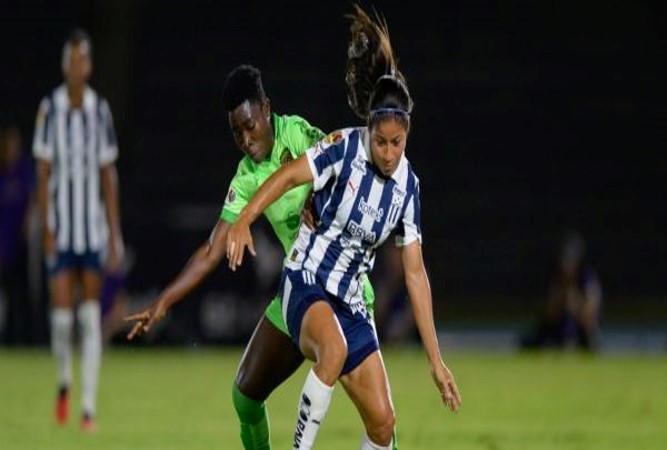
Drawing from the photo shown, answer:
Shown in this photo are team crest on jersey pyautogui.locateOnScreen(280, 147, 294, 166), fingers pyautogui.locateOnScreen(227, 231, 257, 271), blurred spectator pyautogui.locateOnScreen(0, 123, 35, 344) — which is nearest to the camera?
fingers pyautogui.locateOnScreen(227, 231, 257, 271)

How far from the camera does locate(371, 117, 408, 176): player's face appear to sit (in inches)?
294

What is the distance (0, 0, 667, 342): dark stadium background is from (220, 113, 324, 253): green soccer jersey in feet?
45.7

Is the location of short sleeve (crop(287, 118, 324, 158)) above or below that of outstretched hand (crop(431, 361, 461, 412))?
above

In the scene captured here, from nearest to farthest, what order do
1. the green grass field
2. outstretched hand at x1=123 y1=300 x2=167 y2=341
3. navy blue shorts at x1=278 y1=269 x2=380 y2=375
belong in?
outstretched hand at x1=123 y1=300 x2=167 y2=341
navy blue shorts at x1=278 y1=269 x2=380 y2=375
the green grass field

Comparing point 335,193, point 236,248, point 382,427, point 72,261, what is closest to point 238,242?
point 236,248

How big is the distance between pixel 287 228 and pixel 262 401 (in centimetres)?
82

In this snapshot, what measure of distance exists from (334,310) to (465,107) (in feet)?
55.3

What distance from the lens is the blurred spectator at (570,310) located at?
19.5 m

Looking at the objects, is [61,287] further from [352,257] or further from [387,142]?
[387,142]

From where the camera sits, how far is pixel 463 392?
1430cm

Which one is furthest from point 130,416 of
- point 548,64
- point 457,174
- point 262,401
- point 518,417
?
point 548,64

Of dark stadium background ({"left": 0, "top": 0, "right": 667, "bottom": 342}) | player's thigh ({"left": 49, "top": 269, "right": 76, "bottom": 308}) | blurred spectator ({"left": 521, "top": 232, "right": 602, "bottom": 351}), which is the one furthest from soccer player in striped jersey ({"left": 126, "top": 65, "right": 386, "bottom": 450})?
dark stadium background ({"left": 0, "top": 0, "right": 667, "bottom": 342})

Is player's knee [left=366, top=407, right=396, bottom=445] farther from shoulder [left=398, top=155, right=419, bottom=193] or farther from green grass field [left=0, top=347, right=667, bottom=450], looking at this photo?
green grass field [left=0, top=347, right=667, bottom=450]

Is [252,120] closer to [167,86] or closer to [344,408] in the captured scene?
[344,408]
